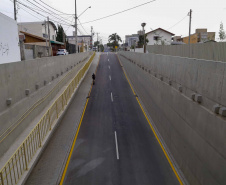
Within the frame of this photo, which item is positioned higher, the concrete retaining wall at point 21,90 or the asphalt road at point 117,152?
the concrete retaining wall at point 21,90

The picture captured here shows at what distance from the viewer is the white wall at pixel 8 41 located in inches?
523

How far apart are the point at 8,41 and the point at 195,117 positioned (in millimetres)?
12416

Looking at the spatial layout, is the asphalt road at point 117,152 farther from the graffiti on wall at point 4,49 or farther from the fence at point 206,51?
the graffiti on wall at point 4,49

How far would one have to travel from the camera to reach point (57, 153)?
1228 centimetres

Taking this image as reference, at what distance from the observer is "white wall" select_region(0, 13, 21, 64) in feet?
43.6

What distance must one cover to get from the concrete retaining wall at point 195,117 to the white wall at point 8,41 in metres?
10.8

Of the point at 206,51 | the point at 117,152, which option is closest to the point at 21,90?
the point at 117,152

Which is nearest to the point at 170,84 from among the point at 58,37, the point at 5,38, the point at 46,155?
the point at 46,155

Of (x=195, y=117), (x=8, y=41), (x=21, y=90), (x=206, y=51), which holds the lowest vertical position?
(x=195, y=117)

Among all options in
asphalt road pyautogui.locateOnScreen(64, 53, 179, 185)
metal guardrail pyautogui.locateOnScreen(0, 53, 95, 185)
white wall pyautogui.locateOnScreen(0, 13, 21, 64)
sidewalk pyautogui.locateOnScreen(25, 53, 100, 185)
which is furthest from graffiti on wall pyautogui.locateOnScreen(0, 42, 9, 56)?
asphalt road pyautogui.locateOnScreen(64, 53, 179, 185)

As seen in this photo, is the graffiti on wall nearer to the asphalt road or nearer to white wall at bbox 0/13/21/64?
white wall at bbox 0/13/21/64

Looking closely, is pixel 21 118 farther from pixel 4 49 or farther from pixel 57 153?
pixel 4 49

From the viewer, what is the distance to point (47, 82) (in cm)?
1802

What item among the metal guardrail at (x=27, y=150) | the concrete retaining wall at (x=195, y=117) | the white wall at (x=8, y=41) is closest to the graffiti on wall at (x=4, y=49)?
the white wall at (x=8, y=41)
